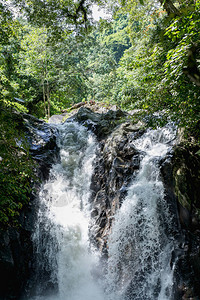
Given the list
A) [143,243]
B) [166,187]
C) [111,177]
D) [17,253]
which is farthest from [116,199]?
[17,253]

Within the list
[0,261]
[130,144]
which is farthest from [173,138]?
[0,261]

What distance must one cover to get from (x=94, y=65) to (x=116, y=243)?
15884 millimetres

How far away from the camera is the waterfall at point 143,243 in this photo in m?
5.10

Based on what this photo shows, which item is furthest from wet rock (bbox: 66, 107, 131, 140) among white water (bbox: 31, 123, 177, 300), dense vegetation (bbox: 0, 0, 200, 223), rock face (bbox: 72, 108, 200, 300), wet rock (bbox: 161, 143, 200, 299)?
wet rock (bbox: 161, 143, 200, 299)

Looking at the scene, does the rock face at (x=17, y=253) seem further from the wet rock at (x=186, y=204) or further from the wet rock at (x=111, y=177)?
the wet rock at (x=186, y=204)

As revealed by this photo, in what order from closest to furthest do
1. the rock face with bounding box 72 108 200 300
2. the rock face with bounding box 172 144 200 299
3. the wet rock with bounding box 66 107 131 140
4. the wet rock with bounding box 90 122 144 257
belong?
the rock face with bounding box 172 144 200 299 < the rock face with bounding box 72 108 200 300 < the wet rock with bounding box 90 122 144 257 < the wet rock with bounding box 66 107 131 140

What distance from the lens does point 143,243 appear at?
18.5 ft

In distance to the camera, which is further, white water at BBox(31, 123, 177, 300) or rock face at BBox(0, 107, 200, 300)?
white water at BBox(31, 123, 177, 300)

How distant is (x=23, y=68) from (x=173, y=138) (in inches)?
549

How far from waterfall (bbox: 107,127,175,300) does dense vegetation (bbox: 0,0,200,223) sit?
2.12 m

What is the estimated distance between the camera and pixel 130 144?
7.83 meters

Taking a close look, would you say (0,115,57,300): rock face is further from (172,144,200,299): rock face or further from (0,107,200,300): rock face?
(172,144,200,299): rock face

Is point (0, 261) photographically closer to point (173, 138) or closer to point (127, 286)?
point (127, 286)

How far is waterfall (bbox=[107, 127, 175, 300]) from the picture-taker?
5.10 m
